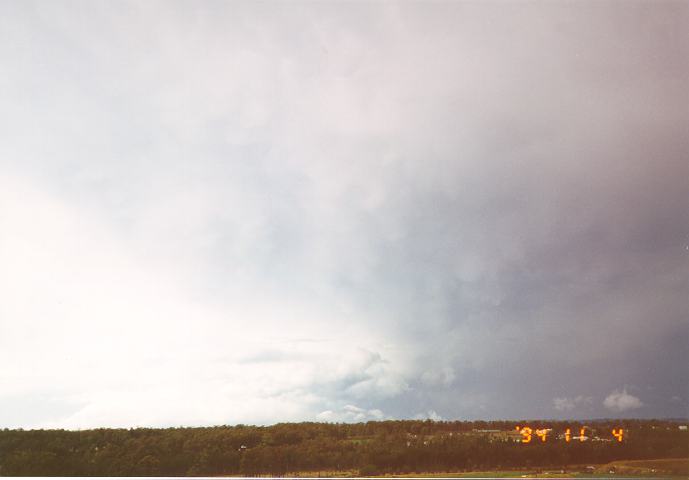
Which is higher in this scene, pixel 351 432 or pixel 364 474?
pixel 351 432

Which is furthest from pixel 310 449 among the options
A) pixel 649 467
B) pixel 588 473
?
pixel 649 467

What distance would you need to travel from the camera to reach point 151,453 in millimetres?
11469

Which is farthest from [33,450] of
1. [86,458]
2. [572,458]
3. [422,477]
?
[572,458]

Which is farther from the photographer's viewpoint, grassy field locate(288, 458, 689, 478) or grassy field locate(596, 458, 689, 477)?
grassy field locate(596, 458, 689, 477)

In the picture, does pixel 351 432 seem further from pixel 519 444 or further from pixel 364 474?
pixel 519 444

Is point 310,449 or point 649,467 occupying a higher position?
point 310,449

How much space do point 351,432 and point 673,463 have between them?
7.15 meters

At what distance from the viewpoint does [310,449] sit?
11.5 m

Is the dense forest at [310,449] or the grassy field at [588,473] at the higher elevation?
the dense forest at [310,449]

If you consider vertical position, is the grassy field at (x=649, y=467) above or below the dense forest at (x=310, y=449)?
below

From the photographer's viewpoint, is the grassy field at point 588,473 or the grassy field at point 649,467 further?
the grassy field at point 649,467

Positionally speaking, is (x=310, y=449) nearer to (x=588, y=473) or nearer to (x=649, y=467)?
(x=588, y=473)

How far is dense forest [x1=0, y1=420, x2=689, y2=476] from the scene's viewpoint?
1130 centimetres

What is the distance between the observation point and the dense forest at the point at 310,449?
11.3 m
